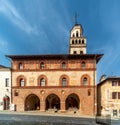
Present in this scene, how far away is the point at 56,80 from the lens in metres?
66.2

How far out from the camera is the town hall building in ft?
215

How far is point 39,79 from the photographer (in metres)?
66.4

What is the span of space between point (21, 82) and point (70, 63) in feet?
36.0

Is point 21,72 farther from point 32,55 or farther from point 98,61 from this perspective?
point 98,61

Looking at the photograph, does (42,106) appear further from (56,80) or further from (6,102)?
(6,102)

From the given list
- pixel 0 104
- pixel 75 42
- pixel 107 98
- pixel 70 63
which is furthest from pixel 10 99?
pixel 75 42

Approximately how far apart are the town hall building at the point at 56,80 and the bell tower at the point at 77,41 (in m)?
30.9

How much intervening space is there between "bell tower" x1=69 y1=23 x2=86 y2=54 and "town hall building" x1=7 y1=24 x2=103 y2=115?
30924mm

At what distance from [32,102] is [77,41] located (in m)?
35.7

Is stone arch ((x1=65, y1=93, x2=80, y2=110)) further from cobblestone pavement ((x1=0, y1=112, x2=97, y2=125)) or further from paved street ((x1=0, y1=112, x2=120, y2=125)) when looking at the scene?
cobblestone pavement ((x1=0, y1=112, x2=97, y2=125))

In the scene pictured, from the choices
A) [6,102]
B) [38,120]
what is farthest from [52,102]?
[38,120]

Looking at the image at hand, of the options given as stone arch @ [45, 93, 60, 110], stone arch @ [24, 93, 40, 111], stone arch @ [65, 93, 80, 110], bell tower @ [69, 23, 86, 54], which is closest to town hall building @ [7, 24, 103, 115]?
stone arch @ [65, 93, 80, 110]

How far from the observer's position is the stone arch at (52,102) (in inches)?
2672

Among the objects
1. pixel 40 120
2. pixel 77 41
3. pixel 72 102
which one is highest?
pixel 77 41
